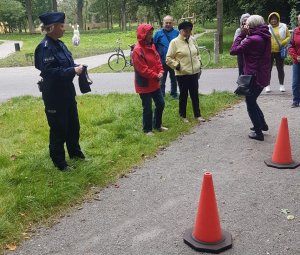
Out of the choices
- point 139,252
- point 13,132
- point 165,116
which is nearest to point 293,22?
point 165,116

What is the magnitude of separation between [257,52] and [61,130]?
3093 mm

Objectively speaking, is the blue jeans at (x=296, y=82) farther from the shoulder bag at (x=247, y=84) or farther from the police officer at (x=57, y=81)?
the police officer at (x=57, y=81)

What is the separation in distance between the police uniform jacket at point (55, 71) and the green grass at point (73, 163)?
0.99 m

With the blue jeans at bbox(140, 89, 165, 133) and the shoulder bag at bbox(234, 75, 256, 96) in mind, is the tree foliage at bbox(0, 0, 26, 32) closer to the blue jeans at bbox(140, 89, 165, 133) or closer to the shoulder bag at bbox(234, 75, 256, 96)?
the blue jeans at bbox(140, 89, 165, 133)

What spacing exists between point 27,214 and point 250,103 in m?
3.81

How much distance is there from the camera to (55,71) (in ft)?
16.4

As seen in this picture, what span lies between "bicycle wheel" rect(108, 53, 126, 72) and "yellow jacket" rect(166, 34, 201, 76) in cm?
917

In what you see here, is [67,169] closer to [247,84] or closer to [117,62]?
[247,84]

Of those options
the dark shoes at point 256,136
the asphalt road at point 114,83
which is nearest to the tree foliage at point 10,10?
the asphalt road at point 114,83

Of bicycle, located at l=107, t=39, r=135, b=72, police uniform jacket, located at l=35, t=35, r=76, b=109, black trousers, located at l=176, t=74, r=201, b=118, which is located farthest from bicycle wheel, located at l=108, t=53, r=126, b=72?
police uniform jacket, located at l=35, t=35, r=76, b=109

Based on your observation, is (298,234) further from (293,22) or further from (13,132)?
(293,22)

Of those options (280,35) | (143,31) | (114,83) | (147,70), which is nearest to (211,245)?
(147,70)

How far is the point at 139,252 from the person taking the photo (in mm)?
3713

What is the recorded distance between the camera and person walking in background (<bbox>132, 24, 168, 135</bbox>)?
6.69 meters
